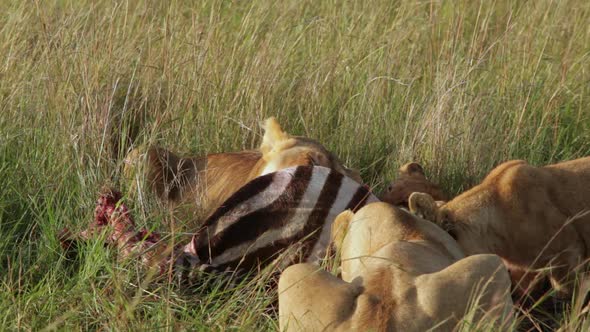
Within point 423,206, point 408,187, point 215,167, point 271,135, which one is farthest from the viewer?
point 215,167

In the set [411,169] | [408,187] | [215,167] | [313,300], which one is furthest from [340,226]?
[215,167]

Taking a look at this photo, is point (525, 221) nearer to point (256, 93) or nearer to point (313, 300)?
point (313, 300)

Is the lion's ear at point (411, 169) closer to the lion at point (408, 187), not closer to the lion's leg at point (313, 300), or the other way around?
the lion at point (408, 187)

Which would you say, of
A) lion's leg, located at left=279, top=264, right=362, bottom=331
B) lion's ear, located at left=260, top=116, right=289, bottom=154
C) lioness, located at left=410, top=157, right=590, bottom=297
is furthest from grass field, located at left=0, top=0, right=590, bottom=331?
lioness, located at left=410, top=157, right=590, bottom=297

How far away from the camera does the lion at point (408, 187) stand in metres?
4.64

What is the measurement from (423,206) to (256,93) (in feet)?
5.78

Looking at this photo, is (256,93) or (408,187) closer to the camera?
(408,187)

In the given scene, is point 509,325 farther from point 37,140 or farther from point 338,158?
point 37,140

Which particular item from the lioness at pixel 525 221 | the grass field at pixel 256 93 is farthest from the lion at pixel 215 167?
the lioness at pixel 525 221

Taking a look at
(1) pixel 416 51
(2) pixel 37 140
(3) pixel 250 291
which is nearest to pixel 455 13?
(1) pixel 416 51

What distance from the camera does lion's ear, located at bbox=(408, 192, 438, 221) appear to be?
4027mm

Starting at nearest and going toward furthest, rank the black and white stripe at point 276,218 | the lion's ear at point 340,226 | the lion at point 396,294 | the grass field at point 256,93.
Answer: the lion at point 396,294 → the lion's ear at point 340,226 → the black and white stripe at point 276,218 → the grass field at point 256,93

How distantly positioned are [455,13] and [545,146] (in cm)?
159

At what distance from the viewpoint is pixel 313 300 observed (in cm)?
324
